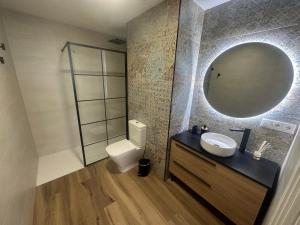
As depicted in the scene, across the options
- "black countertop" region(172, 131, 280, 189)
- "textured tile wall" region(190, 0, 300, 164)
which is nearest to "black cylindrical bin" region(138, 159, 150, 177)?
"black countertop" region(172, 131, 280, 189)

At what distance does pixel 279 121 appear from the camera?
1.22 m

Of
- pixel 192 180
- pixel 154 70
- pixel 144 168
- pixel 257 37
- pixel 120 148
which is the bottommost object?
pixel 144 168

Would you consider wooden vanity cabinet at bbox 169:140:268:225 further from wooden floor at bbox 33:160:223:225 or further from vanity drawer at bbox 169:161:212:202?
wooden floor at bbox 33:160:223:225

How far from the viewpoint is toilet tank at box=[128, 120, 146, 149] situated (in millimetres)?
2016

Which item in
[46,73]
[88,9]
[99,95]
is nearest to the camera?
[88,9]

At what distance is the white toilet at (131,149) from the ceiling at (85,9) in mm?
1600

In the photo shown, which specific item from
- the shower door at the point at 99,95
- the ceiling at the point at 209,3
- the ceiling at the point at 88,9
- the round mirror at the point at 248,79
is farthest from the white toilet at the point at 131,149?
the ceiling at the point at 209,3

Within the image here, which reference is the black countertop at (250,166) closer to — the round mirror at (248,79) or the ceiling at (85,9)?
the round mirror at (248,79)

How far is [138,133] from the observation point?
2037 mm

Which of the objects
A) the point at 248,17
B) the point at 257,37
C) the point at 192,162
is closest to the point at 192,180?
the point at 192,162

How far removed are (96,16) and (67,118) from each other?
1868 millimetres

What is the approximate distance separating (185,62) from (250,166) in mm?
1322

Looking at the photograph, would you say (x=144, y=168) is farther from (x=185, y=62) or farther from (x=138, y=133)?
(x=185, y=62)

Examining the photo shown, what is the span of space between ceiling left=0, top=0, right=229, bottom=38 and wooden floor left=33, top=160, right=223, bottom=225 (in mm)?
2322
